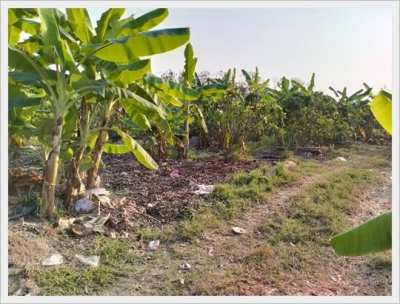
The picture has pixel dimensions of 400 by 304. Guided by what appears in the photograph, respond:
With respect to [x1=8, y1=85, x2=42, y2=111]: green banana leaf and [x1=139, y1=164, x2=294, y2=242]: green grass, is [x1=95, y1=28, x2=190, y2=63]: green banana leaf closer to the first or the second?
[x1=8, y1=85, x2=42, y2=111]: green banana leaf

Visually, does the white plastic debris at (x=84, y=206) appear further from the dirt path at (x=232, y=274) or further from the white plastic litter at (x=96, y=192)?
the dirt path at (x=232, y=274)

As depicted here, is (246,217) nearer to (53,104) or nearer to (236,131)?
(53,104)

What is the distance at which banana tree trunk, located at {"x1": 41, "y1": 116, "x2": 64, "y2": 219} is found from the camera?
341 cm

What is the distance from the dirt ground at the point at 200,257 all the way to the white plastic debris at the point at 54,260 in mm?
45

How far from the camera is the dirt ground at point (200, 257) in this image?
2879 millimetres

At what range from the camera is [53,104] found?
344cm

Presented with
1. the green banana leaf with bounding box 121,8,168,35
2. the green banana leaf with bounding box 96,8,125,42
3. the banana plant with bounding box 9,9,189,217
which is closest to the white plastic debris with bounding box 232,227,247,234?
the banana plant with bounding box 9,9,189,217

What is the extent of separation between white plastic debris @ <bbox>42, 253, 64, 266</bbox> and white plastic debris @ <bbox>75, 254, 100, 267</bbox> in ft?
0.38

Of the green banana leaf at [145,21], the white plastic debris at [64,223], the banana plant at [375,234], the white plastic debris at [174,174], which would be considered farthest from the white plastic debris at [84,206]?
the banana plant at [375,234]

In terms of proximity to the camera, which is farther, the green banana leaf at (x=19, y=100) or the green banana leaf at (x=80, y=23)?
the green banana leaf at (x=80, y=23)

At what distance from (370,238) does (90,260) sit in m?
1.88

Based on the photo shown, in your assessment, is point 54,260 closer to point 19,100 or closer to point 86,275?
point 86,275

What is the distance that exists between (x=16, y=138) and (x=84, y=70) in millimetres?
1352

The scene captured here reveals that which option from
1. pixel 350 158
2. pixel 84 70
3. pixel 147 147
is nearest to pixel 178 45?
pixel 84 70
